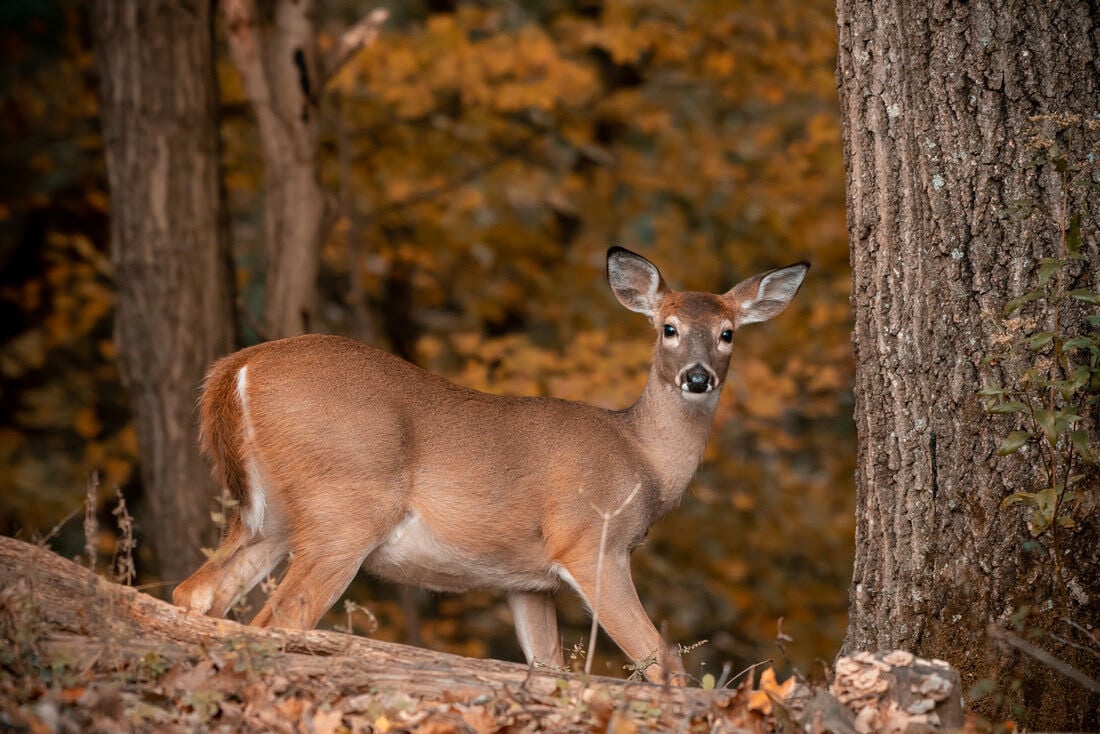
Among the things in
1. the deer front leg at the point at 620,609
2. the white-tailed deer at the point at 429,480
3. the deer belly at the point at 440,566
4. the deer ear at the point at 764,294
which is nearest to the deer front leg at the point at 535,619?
the white-tailed deer at the point at 429,480

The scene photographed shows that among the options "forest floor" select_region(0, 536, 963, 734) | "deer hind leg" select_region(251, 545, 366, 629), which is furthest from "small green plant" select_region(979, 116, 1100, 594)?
"deer hind leg" select_region(251, 545, 366, 629)

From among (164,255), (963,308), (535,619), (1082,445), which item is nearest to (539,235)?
(164,255)

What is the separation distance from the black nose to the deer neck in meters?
0.20

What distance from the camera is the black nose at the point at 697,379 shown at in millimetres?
5980

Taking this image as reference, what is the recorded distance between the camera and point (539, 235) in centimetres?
1177

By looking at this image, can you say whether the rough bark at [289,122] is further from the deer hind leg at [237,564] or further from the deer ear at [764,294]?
the deer ear at [764,294]

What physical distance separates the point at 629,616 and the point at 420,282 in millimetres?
6635

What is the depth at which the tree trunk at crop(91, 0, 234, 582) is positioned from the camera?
752 centimetres

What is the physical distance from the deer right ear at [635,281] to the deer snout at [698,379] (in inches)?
27.4

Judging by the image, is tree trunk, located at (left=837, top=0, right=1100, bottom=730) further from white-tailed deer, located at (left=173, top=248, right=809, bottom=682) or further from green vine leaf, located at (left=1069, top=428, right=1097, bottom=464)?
white-tailed deer, located at (left=173, top=248, right=809, bottom=682)

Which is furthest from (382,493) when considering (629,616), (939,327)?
(939,327)

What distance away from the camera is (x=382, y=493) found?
215 inches

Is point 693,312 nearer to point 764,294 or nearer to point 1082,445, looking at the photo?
point 764,294

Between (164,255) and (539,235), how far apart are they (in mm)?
4773
